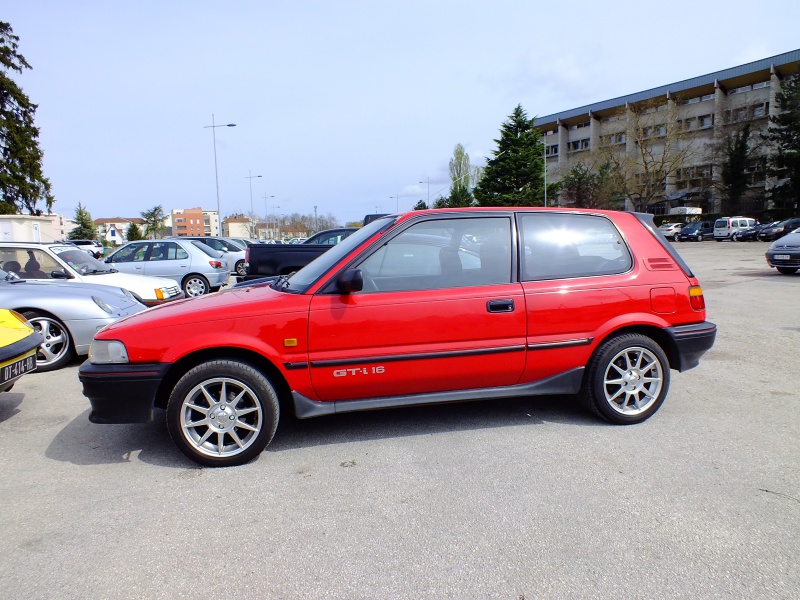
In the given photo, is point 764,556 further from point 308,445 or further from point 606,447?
point 308,445

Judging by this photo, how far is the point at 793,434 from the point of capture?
12.5 feet

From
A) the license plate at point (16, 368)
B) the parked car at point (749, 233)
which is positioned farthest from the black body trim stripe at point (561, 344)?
the parked car at point (749, 233)

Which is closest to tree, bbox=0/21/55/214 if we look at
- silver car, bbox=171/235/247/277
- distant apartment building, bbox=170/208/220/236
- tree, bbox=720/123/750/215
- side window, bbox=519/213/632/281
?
silver car, bbox=171/235/247/277

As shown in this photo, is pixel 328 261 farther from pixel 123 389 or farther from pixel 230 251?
pixel 230 251

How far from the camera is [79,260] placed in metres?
8.34

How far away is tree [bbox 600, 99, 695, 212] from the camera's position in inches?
2037

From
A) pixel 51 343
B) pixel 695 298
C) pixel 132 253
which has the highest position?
pixel 132 253

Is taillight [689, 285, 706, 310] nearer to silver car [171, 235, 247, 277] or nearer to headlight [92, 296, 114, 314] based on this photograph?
headlight [92, 296, 114, 314]

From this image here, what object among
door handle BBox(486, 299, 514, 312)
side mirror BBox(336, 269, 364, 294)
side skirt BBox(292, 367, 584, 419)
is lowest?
side skirt BBox(292, 367, 584, 419)

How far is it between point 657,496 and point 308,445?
7.37 ft

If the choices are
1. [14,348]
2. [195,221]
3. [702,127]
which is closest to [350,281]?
[14,348]

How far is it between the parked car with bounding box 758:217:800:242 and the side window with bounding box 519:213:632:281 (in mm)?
41410

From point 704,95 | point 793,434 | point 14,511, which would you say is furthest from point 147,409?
point 704,95

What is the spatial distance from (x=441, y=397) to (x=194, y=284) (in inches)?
438
